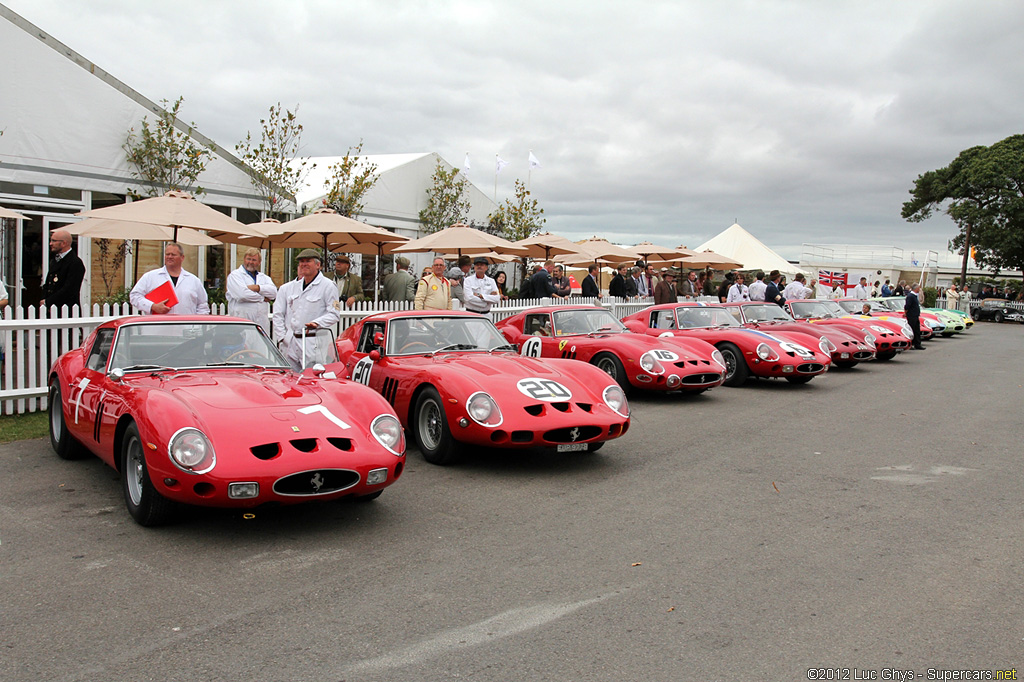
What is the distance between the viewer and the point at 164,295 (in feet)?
25.9

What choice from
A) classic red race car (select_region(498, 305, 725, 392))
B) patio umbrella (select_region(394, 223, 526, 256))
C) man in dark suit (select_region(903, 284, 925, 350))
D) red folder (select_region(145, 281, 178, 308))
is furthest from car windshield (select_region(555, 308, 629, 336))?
man in dark suit (select_region(903, 284, 925, 350))

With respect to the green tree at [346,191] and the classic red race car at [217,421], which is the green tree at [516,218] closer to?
the green tree at [346,191]

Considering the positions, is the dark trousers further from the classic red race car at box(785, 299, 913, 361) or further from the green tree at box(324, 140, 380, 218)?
the green tree at box(324, 140, 380, 218)

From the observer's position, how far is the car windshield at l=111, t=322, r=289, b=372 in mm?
5574

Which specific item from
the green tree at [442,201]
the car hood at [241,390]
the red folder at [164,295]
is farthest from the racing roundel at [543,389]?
the green tree at [442,201]

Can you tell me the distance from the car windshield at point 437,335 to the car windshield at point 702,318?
5214mm

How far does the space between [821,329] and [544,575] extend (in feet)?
38.8

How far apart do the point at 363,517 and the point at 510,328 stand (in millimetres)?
6309

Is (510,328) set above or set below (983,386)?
above

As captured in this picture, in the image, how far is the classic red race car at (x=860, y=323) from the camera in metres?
15.4

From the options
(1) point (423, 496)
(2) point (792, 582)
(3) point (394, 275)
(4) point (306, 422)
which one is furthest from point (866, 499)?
(3) point (394, 275)

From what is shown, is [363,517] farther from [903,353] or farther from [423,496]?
[903,353]

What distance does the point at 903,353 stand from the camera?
59.9 ft

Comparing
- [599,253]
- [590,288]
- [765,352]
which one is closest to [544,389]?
[765,352]
